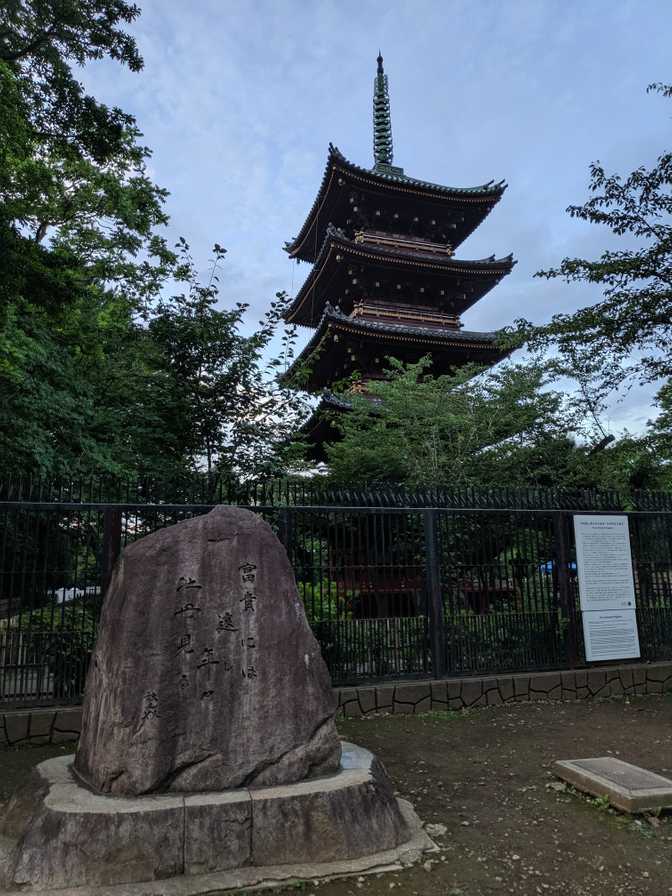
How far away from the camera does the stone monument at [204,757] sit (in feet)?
10.3

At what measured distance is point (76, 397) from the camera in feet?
31.0

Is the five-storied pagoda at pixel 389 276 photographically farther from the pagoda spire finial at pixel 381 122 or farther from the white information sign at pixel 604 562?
→ the white information sign at pixel 604 562

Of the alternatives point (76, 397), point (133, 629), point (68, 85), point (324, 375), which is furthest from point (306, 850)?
point (324, 375)

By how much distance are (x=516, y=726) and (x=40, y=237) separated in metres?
13.5

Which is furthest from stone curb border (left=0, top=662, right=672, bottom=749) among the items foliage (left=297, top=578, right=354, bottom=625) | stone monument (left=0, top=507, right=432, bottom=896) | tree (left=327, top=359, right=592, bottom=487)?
tree (left=327, top=359, right=592, bottom=487)

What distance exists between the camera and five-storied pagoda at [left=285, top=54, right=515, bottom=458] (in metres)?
19.6

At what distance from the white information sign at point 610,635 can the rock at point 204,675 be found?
207 inches

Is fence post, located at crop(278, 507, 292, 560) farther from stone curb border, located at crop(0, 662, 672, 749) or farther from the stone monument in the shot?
the stone monument

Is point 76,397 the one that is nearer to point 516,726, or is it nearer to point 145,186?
point 145,186

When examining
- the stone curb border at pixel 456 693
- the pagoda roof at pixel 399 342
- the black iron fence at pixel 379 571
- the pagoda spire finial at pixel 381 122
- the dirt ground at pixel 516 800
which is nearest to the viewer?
the dirt ground at pixel 516 800

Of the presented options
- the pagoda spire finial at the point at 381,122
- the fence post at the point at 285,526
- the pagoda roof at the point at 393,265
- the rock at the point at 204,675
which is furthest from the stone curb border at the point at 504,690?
the pagoda spire finial at the point at 381,122

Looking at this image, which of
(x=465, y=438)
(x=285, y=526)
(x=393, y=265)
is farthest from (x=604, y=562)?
(x=393, y=265)

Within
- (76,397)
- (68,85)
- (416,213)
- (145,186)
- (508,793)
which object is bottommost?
(508,793)

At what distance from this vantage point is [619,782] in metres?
4.46
